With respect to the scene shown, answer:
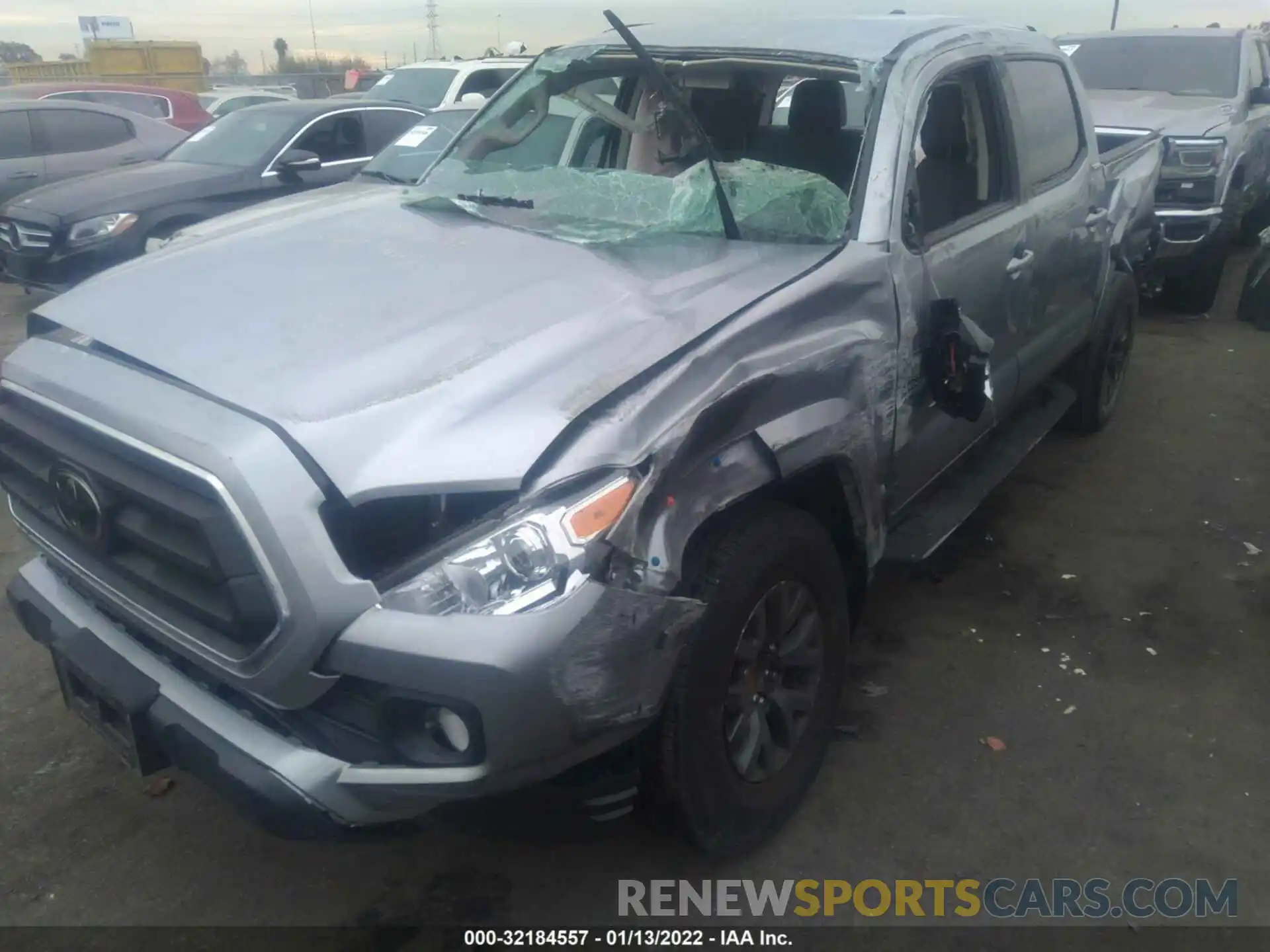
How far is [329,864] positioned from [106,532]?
1.05 meters

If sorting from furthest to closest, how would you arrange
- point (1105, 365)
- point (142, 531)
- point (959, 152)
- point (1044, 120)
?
point (1105, 365) → point (1044, 120) → point (959, 152) → point (142, 531)

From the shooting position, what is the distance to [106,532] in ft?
6.92

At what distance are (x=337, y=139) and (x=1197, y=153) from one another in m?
6.84

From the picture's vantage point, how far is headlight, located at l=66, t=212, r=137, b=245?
742 cm

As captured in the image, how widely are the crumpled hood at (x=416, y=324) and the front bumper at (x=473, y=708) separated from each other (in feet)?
0.99

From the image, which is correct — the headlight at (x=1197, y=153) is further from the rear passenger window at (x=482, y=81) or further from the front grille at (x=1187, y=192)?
the rear passenger window at (x=482, y=81)

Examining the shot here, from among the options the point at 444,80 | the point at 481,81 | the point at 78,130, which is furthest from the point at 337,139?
the point at 444,80

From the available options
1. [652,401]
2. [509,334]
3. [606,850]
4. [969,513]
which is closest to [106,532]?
[509,334]

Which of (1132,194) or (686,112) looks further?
(1132,194)

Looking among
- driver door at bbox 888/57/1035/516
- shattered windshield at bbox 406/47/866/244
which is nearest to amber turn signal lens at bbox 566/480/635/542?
shattered windshield at bbox 406/47/866/244

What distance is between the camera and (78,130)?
9766mm

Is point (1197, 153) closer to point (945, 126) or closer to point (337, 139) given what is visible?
point (945, 126)

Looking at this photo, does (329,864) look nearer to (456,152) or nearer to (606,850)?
(606,850)

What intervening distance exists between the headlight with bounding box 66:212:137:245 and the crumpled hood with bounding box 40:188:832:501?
5268 mm
